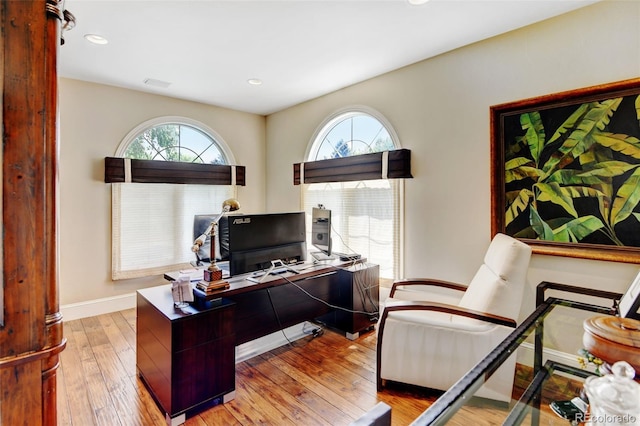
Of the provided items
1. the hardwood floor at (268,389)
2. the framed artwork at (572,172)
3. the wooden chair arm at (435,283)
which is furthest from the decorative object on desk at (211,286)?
the framed artwork at (572,172)

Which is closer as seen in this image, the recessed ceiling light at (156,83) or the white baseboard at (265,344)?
the white baseboard at (265,344)

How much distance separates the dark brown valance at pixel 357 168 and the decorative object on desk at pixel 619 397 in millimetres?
2461

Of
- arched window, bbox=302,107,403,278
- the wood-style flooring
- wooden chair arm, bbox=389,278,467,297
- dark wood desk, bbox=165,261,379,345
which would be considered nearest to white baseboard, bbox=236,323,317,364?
the wood-style flooring

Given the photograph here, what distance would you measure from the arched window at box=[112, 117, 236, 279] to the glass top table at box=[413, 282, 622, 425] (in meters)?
3.86

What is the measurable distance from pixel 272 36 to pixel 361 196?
75.6 inches

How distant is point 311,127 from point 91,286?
11.0 ft

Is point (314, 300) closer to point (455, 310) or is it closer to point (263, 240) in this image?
point (263, 240)

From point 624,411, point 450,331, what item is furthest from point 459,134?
point 624,411

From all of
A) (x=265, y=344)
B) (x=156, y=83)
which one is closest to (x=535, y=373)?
(x=265, y=344)

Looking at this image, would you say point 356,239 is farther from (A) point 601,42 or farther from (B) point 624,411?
(B) point 624,411

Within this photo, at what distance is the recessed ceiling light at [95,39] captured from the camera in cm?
255

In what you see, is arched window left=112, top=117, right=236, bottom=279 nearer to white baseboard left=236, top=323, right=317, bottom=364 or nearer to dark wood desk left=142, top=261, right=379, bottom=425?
dark wood desk left=142, top=261, right=379, bottom=425

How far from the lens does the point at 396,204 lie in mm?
3273

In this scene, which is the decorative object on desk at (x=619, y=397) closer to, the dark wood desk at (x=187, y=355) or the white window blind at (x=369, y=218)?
the dark wood desk at (x=187, y=355)
